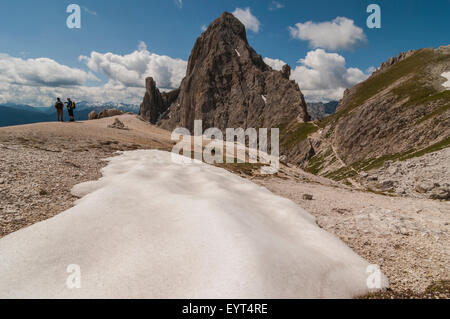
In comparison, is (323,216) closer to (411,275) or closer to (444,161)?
(411,275)

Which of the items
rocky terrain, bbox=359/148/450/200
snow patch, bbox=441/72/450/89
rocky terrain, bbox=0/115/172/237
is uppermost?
snow patch, bbox=441/72/450/89

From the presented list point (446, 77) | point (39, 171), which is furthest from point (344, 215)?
point (446, 77)

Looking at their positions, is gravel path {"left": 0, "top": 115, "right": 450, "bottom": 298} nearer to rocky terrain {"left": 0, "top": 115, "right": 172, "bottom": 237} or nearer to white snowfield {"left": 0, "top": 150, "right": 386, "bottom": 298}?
A: rocky terrain {"left": 0, "top": 115, "right": 172, "bottom": 237}

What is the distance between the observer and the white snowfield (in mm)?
6520

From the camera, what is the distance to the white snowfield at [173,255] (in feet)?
21.4

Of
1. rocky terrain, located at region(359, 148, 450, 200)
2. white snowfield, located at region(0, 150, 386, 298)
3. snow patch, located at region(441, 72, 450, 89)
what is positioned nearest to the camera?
white snowfield, located at region(0, 150, 386, 298)

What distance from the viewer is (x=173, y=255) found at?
7.80m

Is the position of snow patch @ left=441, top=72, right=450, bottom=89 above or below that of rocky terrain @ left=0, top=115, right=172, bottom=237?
above

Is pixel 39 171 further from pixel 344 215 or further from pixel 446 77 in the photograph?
pixel 446 77

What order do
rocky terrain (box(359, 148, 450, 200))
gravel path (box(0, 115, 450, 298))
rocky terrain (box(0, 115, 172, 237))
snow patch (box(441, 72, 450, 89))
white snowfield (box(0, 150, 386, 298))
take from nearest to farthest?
1. white snowfield (box(0, 150, 386, 298))
2. gravel path (box(0, 115, 450, 298))
3. rocky terrain (box(0, 115, 172, 237))
4. rocky terrain (box(359, 148, 450, 200))
5. snow patch (box(441, 72, 450, 89))

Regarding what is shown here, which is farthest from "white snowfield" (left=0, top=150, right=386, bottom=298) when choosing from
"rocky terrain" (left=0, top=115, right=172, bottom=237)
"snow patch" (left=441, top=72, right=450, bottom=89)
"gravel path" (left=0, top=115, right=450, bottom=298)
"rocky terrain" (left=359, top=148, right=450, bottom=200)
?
"snow patch" (left=441, top=72, right=450, bottom=89)

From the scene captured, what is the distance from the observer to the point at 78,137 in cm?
3170

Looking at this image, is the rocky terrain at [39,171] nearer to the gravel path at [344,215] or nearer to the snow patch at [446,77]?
the gravel path at [344,215]

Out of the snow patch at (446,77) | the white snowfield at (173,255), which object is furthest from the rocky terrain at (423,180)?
the snow patch at (446,77)
